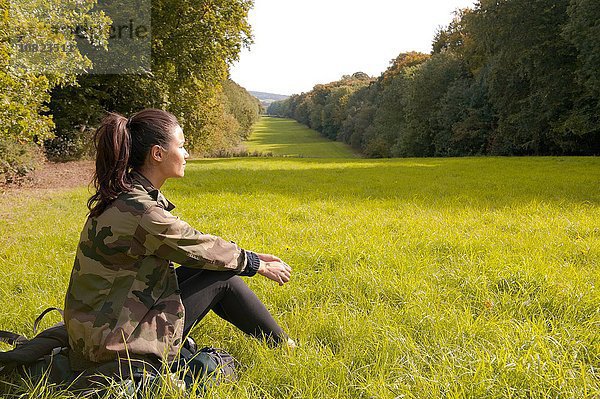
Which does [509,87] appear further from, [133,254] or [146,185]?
[133,254]

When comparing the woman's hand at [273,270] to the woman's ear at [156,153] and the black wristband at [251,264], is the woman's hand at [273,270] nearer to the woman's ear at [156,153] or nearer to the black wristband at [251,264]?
the black wristband at [251,264]

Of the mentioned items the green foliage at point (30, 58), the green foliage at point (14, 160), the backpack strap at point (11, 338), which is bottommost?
the green foliage at point (14, 160)

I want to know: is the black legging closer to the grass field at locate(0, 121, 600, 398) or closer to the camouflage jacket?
the grass field at locate(0, 121, 600, 398)

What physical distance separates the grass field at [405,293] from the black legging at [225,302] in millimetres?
141

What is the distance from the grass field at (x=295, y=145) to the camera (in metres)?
67.9

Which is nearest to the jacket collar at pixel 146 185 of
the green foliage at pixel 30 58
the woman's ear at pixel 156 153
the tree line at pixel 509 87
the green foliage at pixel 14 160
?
the woman's ear at pixel 156 153

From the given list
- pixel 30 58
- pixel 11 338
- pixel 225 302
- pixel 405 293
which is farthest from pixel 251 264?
pixel 30 58

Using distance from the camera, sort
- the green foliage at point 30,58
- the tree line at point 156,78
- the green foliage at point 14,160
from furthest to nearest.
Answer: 1. the tree line at point 156,78
2. the green foliage at point 14,160
3. the green foliage at point 30,58

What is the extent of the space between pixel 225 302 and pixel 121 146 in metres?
1.29

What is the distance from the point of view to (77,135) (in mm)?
23438

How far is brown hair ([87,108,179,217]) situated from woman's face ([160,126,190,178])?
0.04m

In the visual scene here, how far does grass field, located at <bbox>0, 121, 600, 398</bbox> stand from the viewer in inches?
104

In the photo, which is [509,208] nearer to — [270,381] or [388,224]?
[388,224]

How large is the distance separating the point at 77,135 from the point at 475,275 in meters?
24.1
